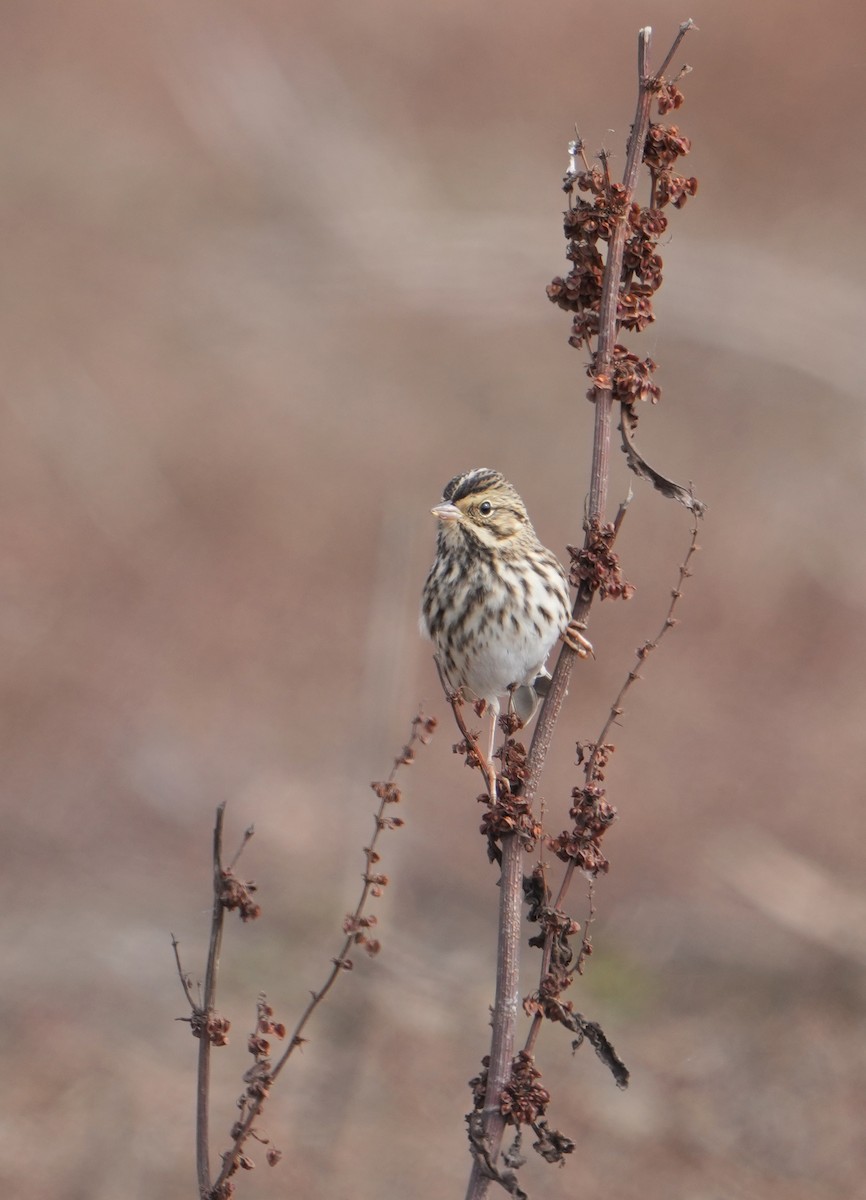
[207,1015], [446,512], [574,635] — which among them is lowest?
[207,1015]

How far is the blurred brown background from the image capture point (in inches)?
324

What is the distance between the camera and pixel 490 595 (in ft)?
17.1

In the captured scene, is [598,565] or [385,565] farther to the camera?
[385,565]

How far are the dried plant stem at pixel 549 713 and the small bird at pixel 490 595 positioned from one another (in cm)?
163

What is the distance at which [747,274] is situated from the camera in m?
17.8

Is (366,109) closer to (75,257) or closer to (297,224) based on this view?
(297,224)

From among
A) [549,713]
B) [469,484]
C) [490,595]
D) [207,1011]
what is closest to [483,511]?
[469,484]

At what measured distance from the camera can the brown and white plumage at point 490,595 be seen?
5.17m

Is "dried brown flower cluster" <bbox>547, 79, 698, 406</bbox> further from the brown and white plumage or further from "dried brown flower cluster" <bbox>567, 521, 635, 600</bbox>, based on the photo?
the brown and white plumage

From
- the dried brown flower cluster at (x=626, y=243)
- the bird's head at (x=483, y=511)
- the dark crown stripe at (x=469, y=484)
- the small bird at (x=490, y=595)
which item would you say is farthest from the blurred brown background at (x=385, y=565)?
the dried brown flower cluster at (x=626, y=243)

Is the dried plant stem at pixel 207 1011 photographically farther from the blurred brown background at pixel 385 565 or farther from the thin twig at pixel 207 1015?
the blurred brown background at pixel 385 565

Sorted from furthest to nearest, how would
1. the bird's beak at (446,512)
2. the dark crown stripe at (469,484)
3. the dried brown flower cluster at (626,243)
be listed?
the dark crown stripe at (469,484), the bird's beak at (446,512), the dried brown flower cluster at (626,243)

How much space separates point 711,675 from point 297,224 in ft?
27.6

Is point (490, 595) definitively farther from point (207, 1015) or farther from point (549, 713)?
point (207, 1015)
